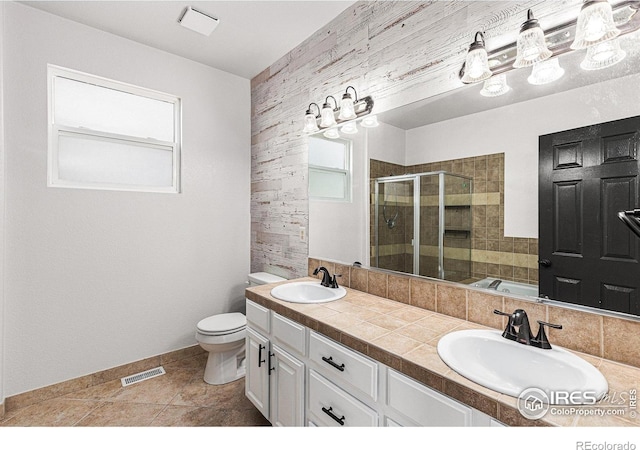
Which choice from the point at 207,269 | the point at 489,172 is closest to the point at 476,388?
the point at 489,172

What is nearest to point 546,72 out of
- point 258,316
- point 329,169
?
point 329,169

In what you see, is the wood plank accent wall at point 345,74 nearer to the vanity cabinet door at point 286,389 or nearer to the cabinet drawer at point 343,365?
the vanity cabinet door at point 286,389

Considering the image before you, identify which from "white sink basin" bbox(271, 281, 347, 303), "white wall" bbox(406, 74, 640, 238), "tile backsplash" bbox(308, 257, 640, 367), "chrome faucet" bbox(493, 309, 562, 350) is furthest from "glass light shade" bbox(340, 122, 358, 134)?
"chrome faucet" bbox(493, 309, 562, 350)

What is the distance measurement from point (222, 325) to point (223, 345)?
143mm

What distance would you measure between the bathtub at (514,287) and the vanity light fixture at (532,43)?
0.85 m

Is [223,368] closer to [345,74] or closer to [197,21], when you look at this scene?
[345,74]

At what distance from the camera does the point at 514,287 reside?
4.03ft

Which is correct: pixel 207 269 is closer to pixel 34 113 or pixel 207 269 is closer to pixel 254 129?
pixel 254 129

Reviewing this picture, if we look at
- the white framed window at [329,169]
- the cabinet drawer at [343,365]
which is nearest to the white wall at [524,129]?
the white framed window at [329,169]

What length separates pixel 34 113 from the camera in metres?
1.97

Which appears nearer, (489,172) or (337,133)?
(489,172)

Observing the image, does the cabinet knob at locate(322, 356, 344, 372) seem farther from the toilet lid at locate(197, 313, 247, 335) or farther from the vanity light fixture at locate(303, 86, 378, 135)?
the vanity light fixture at locate(303, 86, 378, 135)
